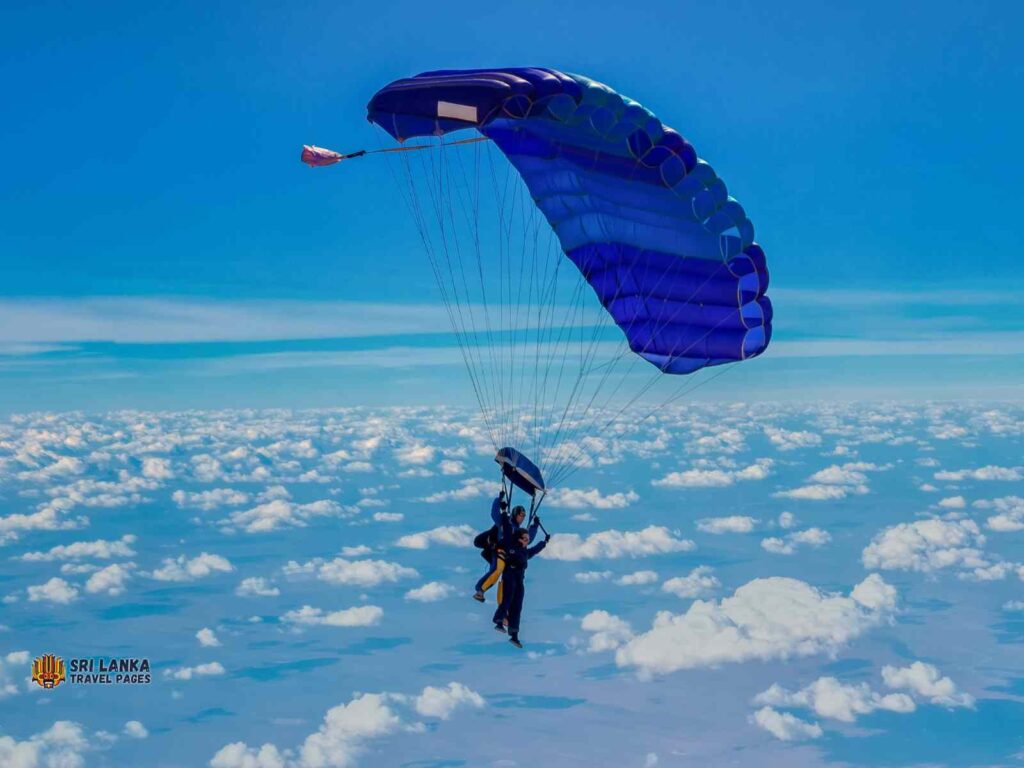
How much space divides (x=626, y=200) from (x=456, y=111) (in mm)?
3983

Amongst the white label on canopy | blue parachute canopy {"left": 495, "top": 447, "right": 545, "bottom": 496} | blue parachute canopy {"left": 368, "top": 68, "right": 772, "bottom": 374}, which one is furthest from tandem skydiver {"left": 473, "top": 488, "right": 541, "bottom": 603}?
the white label on canopy

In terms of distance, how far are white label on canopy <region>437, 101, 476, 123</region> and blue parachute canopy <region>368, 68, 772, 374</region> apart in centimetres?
2

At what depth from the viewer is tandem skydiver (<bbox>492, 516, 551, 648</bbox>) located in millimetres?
15531

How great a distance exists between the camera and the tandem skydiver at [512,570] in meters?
15.5

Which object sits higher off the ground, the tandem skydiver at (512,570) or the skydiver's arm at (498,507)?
the skydiver's arm at (498,507)

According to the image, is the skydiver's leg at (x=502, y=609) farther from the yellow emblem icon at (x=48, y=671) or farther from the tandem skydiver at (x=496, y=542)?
the yellow emblem icon at (x=48, y=671)

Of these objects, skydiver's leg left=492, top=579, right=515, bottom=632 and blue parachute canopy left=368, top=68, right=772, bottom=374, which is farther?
skydiver's leg left=492, top=579, right=515, bottom=632

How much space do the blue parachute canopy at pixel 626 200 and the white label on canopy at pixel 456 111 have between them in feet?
0.05

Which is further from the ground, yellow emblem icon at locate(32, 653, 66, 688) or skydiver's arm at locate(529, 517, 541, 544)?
skydiver's arm at locate(529, 517, 541, 544)

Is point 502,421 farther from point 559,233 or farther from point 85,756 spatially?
point 85,756

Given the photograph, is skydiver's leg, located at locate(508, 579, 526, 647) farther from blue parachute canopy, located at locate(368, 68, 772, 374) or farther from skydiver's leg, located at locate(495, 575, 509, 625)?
blue parachute canopy, located at locate(368, 68, 772, 374)

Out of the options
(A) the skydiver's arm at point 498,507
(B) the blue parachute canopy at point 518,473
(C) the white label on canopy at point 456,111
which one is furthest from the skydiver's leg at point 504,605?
(C) the white label on canopy at point 456,111

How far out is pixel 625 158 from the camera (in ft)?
51.5

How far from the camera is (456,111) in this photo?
45.7ft
